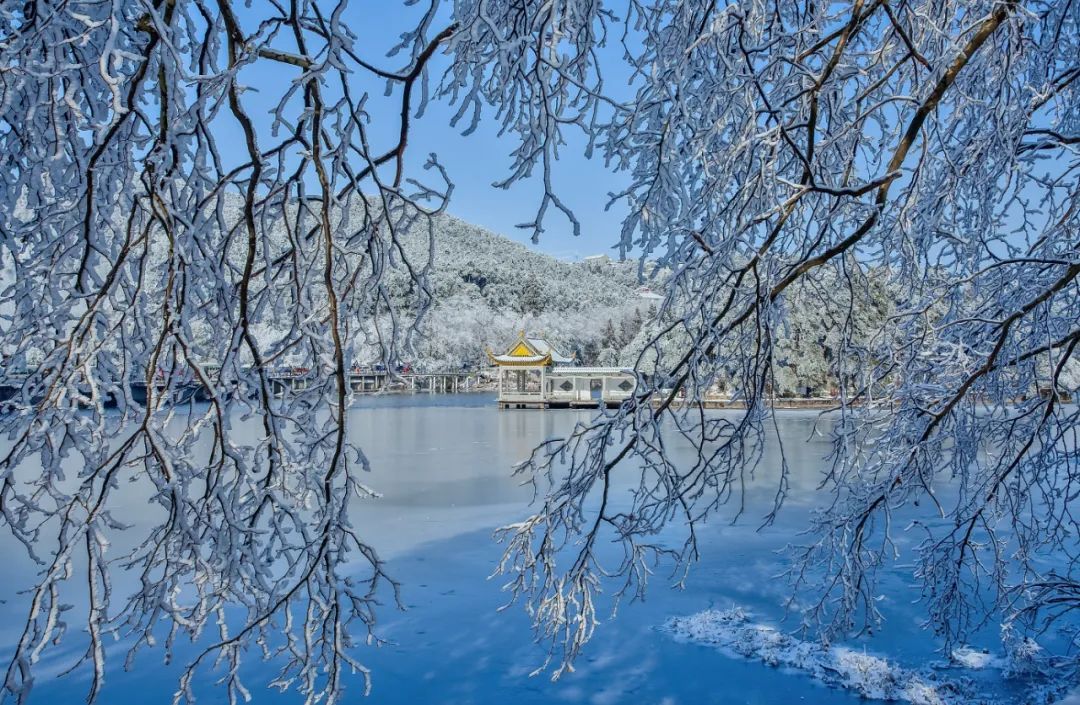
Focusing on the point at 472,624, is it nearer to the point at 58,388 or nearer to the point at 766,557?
the point at 766,557

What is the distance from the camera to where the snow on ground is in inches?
148

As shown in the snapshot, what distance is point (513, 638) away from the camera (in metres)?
4.54

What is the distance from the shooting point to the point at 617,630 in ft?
15.3

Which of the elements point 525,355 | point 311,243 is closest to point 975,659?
point 311,243

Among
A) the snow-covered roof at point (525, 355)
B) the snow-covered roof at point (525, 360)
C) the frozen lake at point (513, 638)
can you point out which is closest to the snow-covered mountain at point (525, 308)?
the snow-covered roof at point (525, 355)

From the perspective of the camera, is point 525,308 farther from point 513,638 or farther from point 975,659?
point 975,659

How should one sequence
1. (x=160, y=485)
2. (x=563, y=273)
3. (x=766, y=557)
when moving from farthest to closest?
(x=563, y=273) < (x=766, y=557) < (x=160, y=485)

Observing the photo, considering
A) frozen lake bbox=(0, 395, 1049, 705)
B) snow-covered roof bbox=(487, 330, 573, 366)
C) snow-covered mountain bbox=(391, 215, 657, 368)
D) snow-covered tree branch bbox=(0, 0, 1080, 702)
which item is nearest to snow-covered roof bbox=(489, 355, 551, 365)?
snow-covered roof bbox=(487, 330, 573, 366)

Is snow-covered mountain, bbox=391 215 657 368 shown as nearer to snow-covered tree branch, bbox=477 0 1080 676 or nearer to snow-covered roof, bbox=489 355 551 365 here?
snow-covered roof, bbox=489 355 551 365

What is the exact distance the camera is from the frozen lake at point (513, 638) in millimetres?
3875

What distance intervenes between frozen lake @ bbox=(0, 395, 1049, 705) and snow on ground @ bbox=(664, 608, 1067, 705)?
8 centimetres

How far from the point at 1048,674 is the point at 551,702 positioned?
2.54 metres

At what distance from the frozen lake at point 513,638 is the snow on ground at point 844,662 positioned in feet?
0.26

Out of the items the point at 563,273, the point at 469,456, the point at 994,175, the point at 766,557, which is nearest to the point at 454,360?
the point at 563,273
